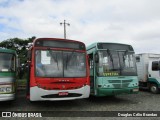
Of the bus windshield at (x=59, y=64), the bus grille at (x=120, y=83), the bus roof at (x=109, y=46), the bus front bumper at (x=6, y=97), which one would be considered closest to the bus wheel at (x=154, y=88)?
the bus roof at (x=109, y=46)

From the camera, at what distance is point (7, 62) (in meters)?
A: 9.91

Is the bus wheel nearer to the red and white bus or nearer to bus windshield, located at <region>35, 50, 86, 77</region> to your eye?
the red and white bus

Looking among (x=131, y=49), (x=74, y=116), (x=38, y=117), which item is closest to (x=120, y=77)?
(x=131, y=49)

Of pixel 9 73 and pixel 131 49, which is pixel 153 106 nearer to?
pixel 131 49

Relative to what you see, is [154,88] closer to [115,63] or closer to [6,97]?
[115,63]

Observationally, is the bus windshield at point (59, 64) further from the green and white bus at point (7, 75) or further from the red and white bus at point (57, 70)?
the green and white bus at point (7, 75)

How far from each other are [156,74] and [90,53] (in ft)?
16.7

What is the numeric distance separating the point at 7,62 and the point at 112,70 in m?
4.45

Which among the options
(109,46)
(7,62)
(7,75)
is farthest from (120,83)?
(7,62)

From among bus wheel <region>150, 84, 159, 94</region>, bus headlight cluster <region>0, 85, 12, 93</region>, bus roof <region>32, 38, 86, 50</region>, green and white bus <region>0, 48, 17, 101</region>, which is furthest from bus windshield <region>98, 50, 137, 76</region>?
bus wheel <region>150, 84, 159, 94</region>

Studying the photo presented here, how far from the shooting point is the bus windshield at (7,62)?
9679 millimetres

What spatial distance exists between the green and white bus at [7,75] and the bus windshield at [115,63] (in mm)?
3646

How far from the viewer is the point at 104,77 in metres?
10.5

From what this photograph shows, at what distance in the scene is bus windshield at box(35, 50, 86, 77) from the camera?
357 inches
